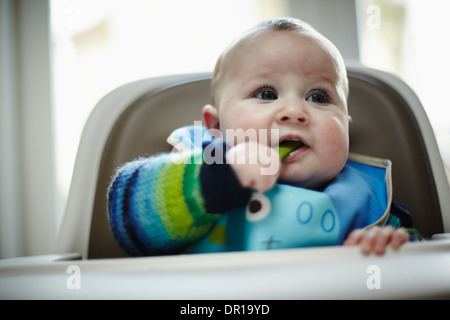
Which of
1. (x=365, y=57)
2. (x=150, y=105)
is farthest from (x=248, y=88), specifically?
(x=365, y=57)

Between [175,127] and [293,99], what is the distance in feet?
0.99

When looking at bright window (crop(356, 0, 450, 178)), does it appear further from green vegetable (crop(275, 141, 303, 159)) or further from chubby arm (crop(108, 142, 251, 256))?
chubby arm (crop(108, 142, 251, 256))

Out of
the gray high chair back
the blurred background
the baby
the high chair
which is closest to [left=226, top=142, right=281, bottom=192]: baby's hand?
the baby

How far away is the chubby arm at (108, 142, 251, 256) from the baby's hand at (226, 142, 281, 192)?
1 centimetres

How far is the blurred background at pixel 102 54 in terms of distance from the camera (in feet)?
3.31

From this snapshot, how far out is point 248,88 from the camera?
1.76ft

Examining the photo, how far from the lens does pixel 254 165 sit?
400 millimetres

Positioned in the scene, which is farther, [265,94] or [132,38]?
[132,38]

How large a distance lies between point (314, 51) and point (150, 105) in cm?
35

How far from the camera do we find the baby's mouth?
1.59 ft

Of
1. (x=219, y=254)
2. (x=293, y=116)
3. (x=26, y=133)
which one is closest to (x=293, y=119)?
(x=293, y=116)

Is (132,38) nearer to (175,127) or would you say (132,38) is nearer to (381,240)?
(175,127)

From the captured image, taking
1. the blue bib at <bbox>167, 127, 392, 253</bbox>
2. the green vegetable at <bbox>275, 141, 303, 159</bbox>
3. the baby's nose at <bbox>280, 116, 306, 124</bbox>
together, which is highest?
the baby's nose at <bbox>280, 116, 306, 124</bbox>
